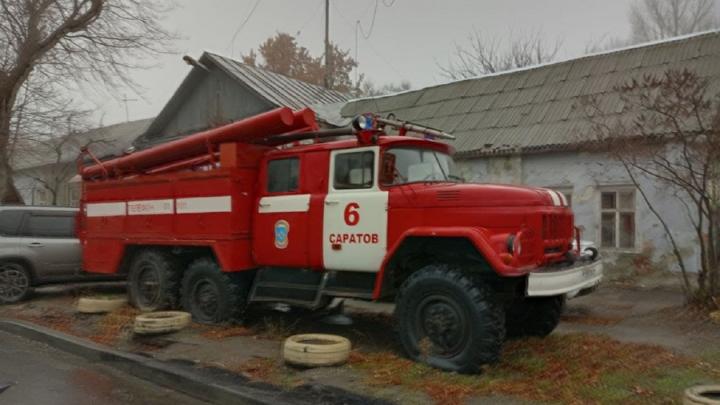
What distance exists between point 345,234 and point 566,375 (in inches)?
109

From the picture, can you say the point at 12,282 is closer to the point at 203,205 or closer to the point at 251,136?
the point at 203,205

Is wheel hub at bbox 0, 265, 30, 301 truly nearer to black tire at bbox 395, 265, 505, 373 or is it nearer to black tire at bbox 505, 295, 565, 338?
black tire at bbox 395, 265, 505, 373

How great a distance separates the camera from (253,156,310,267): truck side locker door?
754 centimetres

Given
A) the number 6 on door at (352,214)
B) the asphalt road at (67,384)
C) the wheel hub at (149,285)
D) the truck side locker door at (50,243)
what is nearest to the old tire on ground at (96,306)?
the wheel hub at (149,285)

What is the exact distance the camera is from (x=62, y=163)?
28000 millimetres

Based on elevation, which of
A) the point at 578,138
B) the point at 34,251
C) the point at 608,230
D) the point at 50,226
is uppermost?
the point at 578,138

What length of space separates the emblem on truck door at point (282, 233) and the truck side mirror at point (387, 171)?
4.89 feet

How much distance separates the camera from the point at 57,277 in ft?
36.8

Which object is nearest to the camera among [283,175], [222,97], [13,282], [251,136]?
[283,175]

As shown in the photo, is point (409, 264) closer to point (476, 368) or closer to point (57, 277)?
point (476, 368)

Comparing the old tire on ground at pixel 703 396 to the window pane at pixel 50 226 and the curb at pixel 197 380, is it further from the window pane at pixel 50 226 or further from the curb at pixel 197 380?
the window pane at pixel 50 226

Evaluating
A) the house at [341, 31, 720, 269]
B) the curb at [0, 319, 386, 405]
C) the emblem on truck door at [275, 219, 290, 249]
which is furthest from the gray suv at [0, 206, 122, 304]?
the house at [341, 31, 720, 269]

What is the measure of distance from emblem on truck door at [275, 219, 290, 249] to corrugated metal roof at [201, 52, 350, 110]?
9977 mm

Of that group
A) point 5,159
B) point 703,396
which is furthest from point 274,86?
point 703,396
